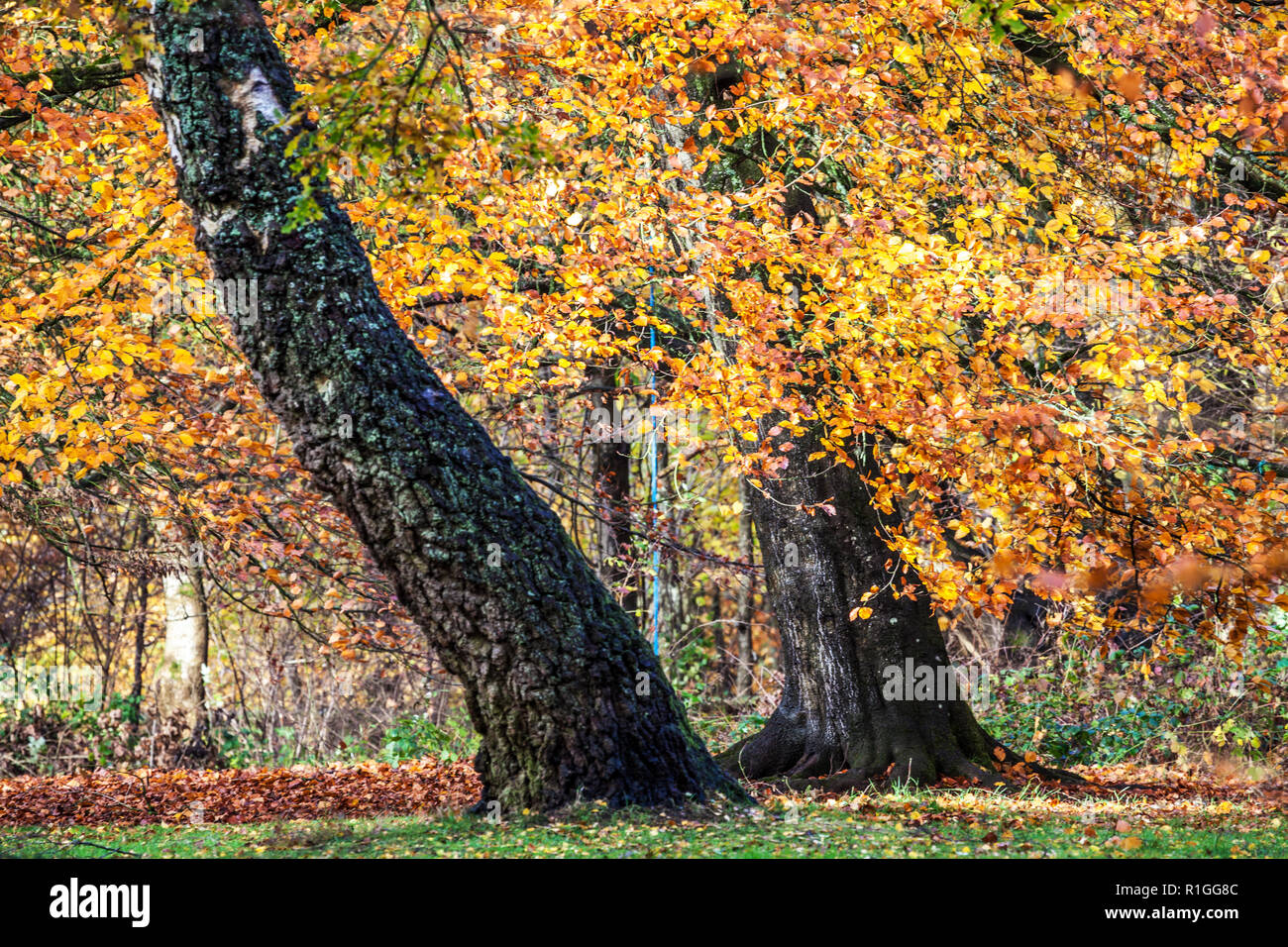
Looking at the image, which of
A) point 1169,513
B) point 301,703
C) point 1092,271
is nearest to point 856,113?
point 1092,271

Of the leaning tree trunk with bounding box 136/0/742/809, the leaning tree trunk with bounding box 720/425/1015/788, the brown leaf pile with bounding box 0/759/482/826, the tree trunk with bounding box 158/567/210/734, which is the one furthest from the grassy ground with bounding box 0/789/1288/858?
the tree trunk with bounding box 158/567/210/734

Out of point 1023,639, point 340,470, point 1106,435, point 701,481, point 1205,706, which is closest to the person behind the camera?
point 340,470

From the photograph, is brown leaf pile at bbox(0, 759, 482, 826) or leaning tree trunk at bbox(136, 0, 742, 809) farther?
brown leaf pile at bbox(0, 759, 482, 826)

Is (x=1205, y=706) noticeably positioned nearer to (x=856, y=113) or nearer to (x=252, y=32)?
(x=856, y=113)

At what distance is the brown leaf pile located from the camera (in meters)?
6.38

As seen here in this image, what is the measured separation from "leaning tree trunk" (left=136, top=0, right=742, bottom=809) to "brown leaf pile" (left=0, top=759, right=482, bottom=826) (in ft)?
4.13

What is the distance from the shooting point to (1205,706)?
31.4ft

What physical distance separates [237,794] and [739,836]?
15.0 feet

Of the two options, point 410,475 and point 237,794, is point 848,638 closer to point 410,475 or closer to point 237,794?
point 410,475

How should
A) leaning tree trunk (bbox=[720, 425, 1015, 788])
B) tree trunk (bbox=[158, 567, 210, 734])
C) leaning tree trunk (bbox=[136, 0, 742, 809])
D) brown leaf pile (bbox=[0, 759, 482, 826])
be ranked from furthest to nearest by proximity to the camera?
1. tree trunk (bbox=[158, 567, 210, 734])
2. leaning tree trunk (bbox=[720, 425, 1015, 788])
3. brown leaf pile (bbox=[0, 759, 482, 826])
4. leaning tree trunk (bbox=[136, 0, 742, 809])

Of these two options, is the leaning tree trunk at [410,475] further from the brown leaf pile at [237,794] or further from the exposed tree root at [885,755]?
the exposed tree root at [885,755]

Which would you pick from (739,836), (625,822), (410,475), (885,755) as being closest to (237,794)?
(410,475)

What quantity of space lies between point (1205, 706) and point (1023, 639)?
6.81ft

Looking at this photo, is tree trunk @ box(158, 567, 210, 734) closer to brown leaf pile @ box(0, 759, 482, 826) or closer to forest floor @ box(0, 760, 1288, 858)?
brown leaf pile @ box(0, 759, 482, 826)
